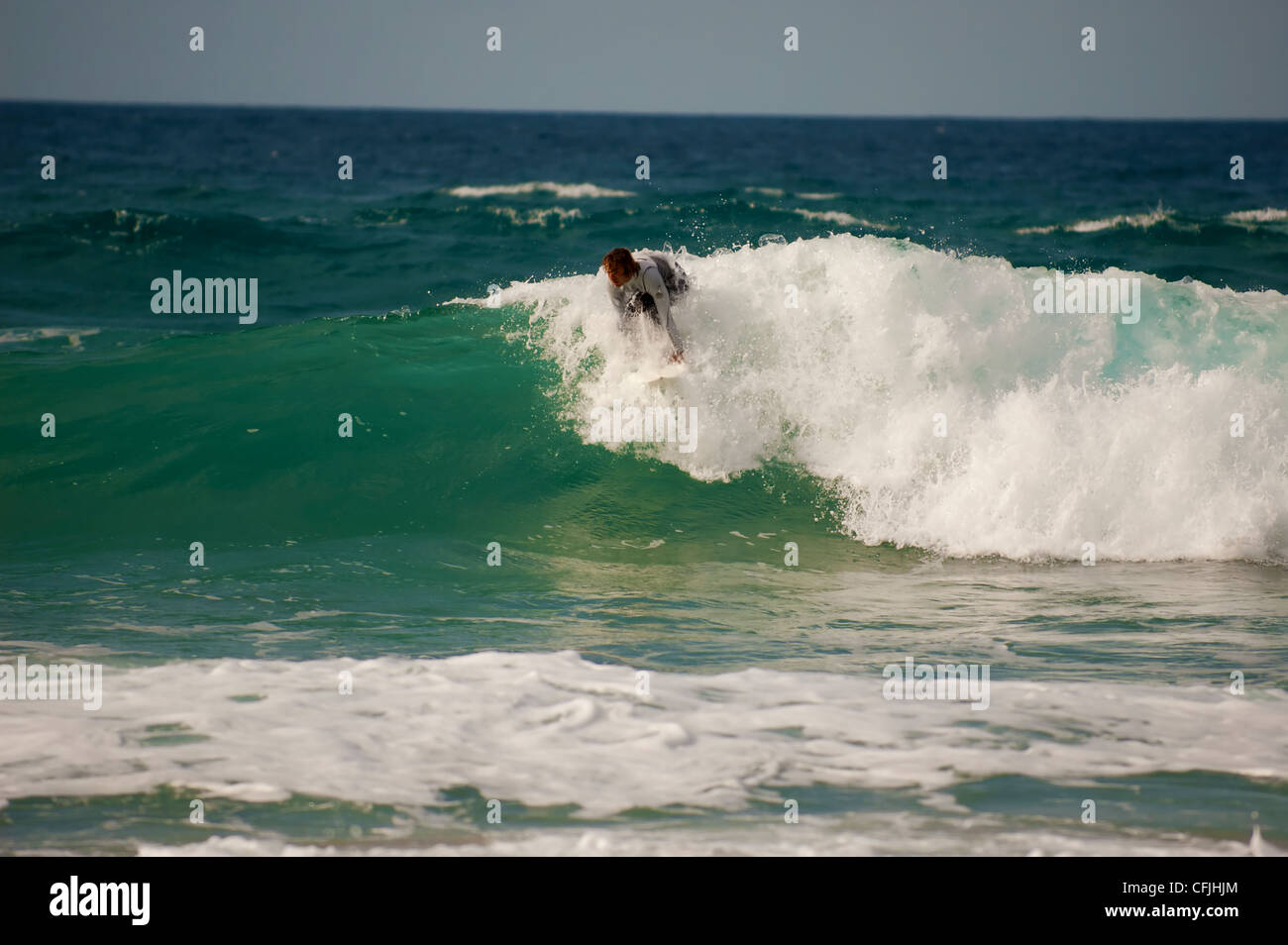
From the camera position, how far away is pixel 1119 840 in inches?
154

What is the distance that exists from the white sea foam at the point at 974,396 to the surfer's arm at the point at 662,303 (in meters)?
0.43

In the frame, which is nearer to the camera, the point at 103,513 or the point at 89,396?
the point at 103,513

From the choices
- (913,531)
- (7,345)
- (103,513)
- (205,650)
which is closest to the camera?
(205,650)

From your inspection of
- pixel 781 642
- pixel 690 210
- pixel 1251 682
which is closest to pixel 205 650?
pixel 781 642

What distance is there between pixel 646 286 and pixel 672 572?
7.05 ft

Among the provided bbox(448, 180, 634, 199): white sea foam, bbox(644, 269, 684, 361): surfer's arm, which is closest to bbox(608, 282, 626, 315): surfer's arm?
bbox(644, 269, 684, 361): surfer's arm

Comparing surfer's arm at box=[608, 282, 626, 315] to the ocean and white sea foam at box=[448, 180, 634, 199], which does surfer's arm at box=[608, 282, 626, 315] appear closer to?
the ocean

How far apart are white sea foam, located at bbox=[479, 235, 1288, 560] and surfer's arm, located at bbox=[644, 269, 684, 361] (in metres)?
0.43

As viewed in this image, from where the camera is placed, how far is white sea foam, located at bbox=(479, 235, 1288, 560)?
800 centimetres

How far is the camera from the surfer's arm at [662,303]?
27.5ft

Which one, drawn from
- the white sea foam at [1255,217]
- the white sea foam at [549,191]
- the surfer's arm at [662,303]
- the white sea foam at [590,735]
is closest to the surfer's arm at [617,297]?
the surfer's arm at [662,303]

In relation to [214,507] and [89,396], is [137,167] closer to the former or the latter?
[89,396]

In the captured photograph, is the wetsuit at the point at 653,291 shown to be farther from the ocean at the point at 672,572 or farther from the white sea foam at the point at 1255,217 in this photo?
the white sea foam at the point at 1255,217
